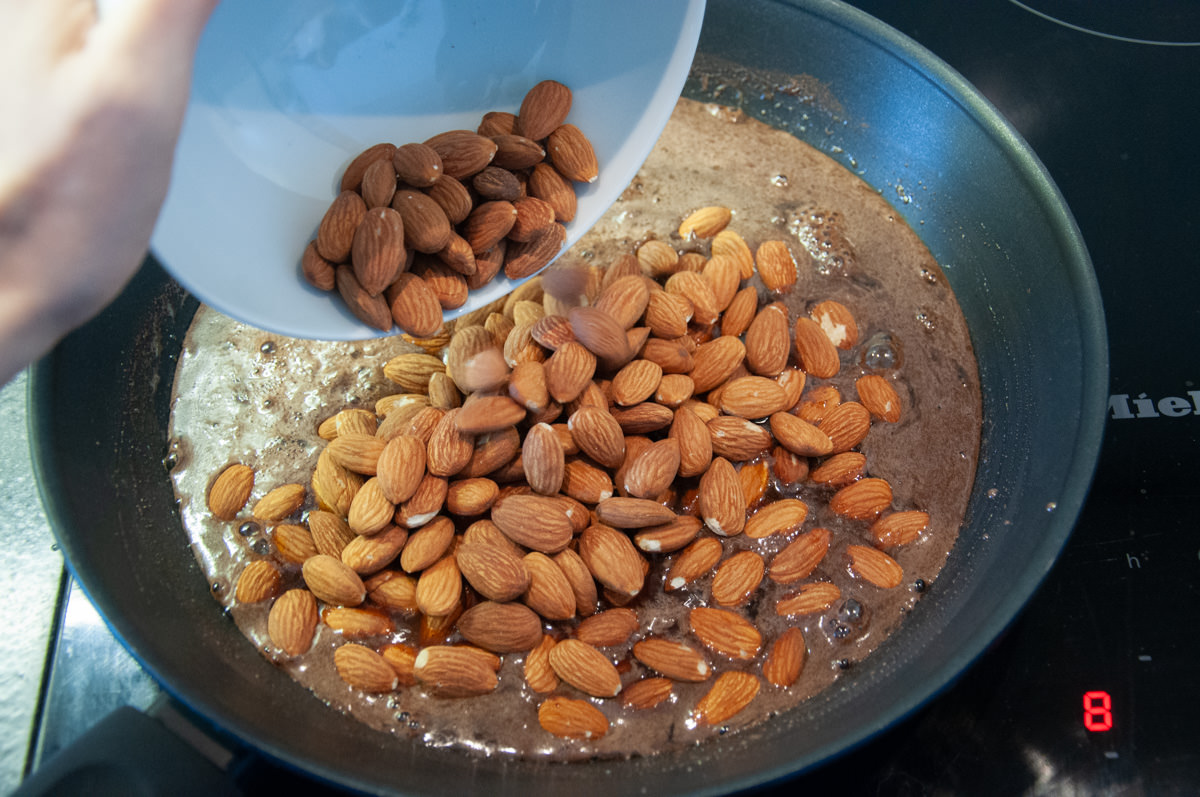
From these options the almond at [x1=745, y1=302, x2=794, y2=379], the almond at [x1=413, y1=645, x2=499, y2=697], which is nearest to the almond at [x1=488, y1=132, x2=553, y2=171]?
the almond at [x1=745, y1=302, x2=794, y2=379]

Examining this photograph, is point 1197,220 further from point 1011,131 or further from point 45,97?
point 45,97

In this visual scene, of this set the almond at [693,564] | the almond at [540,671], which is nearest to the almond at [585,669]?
the almond at [540,671]

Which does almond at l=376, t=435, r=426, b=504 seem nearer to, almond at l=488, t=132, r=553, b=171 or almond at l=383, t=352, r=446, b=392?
almond at l=383, t=352, r=446, b=392

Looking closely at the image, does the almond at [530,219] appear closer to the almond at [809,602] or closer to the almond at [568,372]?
the almond at [568,372]

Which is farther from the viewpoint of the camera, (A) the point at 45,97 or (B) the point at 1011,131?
(B) the point at 1011,131

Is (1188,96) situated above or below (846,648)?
above

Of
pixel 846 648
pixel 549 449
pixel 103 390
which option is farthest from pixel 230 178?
pixel 846 648
